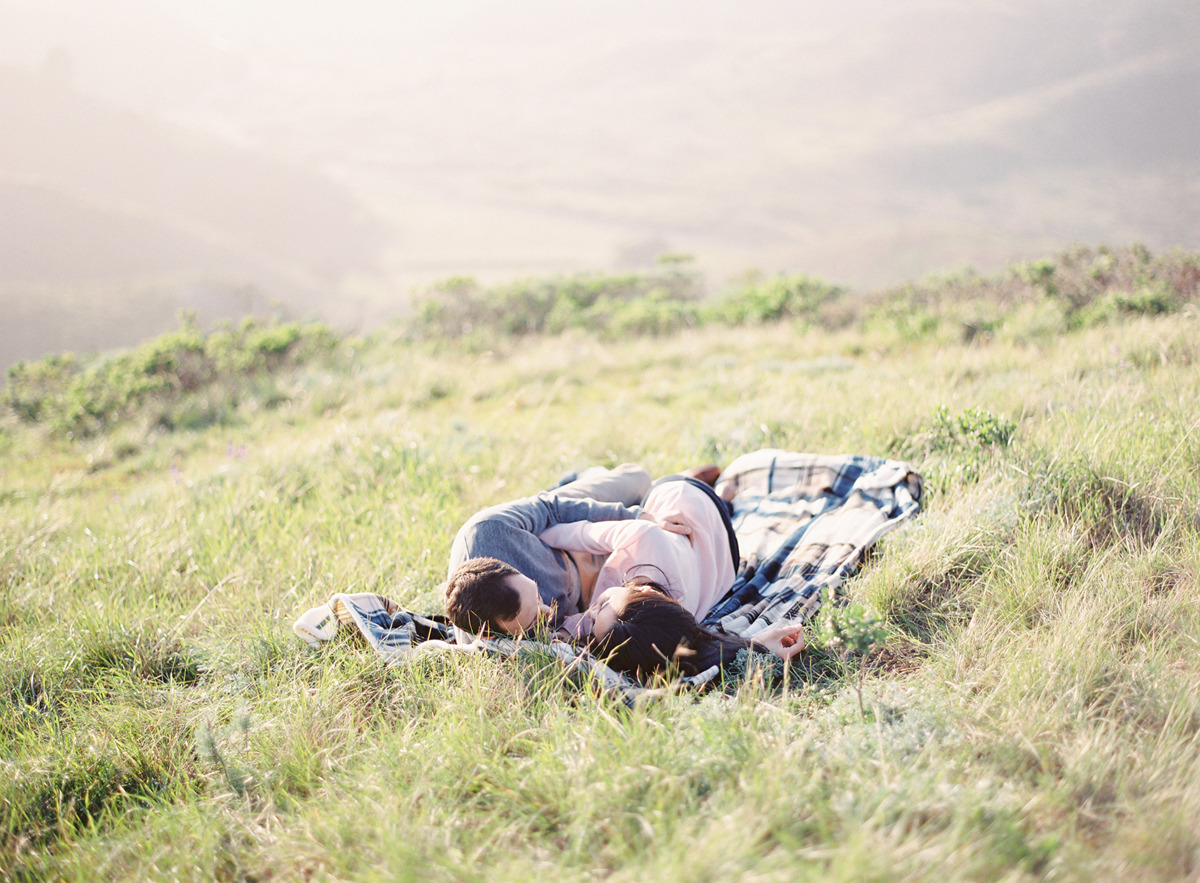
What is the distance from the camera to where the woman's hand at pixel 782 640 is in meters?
2.56

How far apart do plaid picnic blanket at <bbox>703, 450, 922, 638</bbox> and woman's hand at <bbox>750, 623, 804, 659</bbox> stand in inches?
7.4

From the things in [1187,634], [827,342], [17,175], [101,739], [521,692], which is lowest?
[101,739]

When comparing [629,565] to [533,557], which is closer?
[629,565]

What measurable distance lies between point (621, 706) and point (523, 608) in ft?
2.13

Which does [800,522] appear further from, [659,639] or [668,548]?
[659,639]

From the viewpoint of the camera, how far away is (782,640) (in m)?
2.57

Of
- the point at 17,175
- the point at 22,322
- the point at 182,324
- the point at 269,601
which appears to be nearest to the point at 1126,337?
the point at 269,601

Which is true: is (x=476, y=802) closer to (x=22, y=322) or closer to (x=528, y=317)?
(x=528, y=317)

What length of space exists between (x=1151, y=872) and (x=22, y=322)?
24293mm

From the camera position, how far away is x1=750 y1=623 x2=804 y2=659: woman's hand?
2561mm

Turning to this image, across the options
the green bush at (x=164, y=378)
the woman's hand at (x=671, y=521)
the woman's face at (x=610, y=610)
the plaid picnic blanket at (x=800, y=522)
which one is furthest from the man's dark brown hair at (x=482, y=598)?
the green bush at (x=164, y=378)

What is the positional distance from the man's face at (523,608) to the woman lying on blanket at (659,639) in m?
0.25

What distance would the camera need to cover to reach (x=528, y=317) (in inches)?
492

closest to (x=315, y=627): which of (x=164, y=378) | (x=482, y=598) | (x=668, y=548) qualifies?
(x=482, y=598)
